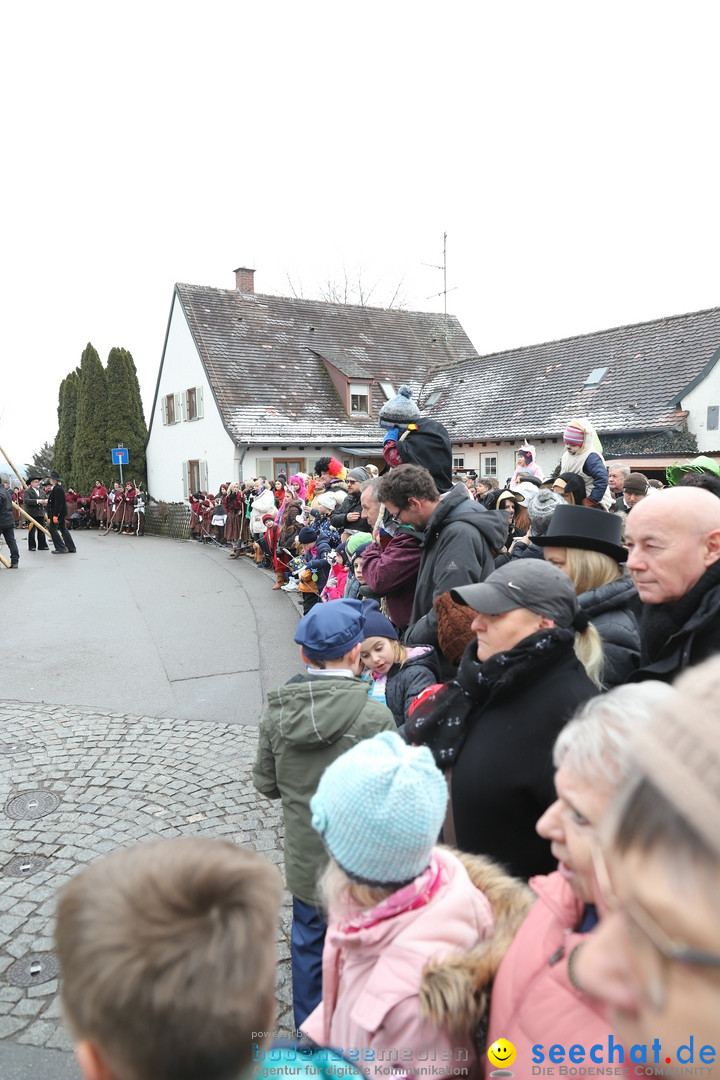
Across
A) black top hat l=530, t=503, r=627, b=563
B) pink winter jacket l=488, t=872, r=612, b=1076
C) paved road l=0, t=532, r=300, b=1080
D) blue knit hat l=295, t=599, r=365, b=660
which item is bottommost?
paved road l=0, t=532, r=300, b=1080

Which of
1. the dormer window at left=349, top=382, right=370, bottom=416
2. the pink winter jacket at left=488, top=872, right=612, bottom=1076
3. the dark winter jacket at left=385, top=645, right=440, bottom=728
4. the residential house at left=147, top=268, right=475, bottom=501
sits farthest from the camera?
the dormer window at left=349, top=382, right=370, bottom=416

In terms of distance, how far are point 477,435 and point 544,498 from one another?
2109 cm

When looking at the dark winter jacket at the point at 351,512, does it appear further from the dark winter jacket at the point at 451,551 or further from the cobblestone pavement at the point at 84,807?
the dark winter jacket at the point at 451,551

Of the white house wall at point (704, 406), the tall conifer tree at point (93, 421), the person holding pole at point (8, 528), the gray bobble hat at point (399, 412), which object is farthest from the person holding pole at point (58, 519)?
the white house wall at point (704, 406)

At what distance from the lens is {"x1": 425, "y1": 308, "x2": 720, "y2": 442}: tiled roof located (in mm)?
20875

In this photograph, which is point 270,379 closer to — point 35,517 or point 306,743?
point 35,517

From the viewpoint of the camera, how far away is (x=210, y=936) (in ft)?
3.59

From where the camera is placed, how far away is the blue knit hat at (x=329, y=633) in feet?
10.1

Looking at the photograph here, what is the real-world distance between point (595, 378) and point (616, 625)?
22643 mm

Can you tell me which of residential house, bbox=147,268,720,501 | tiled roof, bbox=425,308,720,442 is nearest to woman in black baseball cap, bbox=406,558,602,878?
residential house, bbox=147,268,720,501

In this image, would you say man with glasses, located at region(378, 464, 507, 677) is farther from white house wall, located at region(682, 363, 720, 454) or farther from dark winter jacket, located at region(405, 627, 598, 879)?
white house wall, located at region(682, 363, 720, 454)

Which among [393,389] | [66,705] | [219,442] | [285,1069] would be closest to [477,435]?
[393,389]

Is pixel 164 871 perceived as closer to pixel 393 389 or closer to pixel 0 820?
pixel 0 820

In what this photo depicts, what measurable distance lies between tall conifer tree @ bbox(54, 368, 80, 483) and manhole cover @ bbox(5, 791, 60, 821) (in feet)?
134
